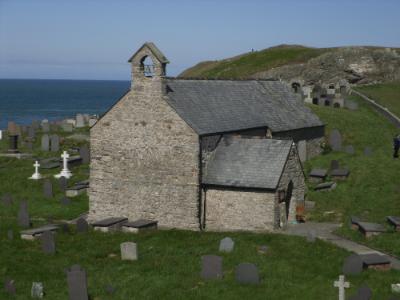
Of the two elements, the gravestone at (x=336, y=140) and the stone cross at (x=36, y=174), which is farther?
the gravestone at (x=336, y=140)

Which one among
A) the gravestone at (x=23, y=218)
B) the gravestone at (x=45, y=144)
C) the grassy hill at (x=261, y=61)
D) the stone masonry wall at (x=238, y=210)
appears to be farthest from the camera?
the grassy hill at (x=261, y=61)

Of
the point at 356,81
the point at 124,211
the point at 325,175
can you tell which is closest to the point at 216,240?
the point at 124,211

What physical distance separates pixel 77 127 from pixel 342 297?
44.8 m

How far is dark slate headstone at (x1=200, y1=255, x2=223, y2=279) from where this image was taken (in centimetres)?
2261

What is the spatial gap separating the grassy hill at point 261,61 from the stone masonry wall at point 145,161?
185 ft

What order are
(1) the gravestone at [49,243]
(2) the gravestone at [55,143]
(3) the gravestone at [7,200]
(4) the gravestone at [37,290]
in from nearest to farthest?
1. (4) the gravestone at [37,290]
2. (1) the gravestone at [49,243]
3. (3) the gravestone at [7,200]
4. (2) the gravestone at [55,143]

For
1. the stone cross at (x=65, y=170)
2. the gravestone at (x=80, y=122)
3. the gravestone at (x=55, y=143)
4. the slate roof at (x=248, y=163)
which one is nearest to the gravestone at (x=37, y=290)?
the slate roof at (x=248, y=163)

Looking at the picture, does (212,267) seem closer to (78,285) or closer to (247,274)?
(247,274)

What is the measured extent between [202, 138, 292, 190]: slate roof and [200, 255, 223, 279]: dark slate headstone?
8404mm

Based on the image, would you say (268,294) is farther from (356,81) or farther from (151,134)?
(356,81)

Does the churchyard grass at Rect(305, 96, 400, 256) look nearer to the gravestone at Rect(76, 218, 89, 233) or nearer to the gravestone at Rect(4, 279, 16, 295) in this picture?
the gravestone at Rect(76, 218, 89, 233)

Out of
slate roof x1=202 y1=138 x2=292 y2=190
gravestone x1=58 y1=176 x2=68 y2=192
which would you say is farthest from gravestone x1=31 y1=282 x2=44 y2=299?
gravestone x1=58 y1=176 x2=68 y2=192

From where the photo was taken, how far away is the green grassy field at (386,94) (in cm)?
6170

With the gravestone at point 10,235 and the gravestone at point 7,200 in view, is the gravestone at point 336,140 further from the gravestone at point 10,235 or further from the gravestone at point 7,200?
the gravestone at point 10,235
